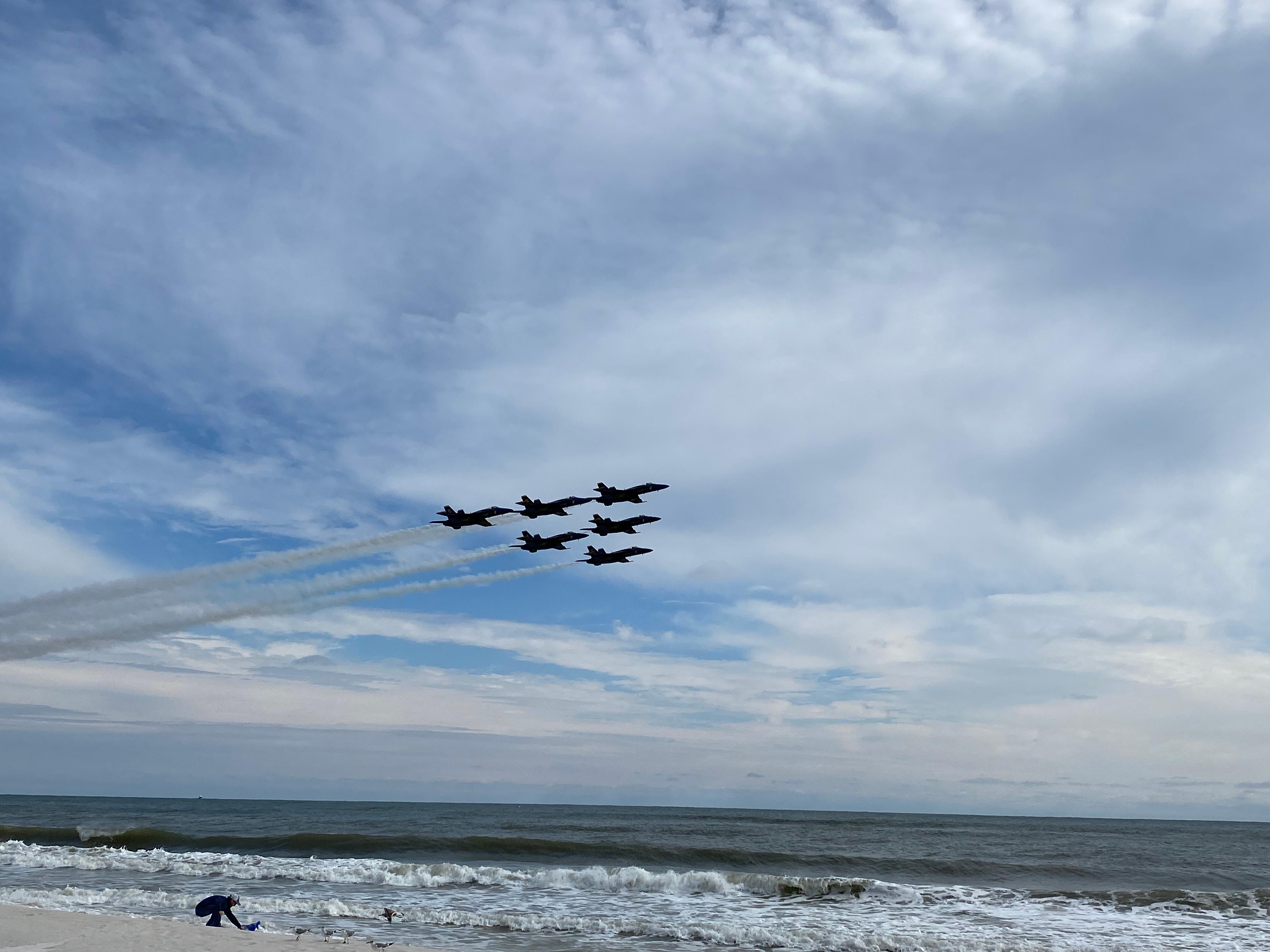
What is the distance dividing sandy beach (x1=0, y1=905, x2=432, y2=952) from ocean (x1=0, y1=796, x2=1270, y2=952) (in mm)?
3905

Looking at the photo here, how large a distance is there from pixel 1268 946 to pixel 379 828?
2398 inches

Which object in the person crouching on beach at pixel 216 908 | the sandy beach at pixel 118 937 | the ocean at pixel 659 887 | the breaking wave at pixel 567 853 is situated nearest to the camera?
the sandy beach at pixel 118 937

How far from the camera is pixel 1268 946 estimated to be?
25.4m

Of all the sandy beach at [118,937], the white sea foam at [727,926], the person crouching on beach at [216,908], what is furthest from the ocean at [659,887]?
the sandy beach at [118,937]

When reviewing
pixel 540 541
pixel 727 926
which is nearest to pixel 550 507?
pixel 540 541

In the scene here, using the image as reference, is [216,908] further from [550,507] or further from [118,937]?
[550,507]

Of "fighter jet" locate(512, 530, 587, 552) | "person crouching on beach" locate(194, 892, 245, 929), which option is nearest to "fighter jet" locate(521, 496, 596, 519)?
"fighter jet" locate(512, 530, 587, 552)

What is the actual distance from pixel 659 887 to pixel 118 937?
21.3 meters

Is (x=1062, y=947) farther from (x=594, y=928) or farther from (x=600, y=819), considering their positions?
(x=600, y=819)

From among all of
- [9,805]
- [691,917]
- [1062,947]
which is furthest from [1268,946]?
[9,805]

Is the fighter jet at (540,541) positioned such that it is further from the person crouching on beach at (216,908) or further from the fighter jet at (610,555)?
the person crouching on beach at (216,908)

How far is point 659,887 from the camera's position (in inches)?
1353

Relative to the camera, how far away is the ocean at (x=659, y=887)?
2531 centimetres

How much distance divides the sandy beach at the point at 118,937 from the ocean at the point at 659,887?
3905 millimetres
